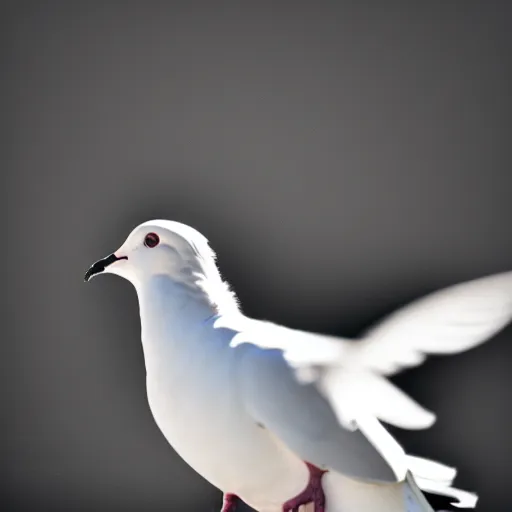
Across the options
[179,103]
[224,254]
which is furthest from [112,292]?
[179,103]

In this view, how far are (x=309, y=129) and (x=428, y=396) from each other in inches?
20.9

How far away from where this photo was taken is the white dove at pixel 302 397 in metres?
0.96

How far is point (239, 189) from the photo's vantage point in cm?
→ 160

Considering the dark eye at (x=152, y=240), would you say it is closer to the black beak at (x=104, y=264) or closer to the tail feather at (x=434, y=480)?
the black beak at (x=104, y=264)

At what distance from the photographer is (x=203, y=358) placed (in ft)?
3.27

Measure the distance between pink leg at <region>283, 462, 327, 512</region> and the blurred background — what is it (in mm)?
553

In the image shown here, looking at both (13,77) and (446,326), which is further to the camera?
(13,77)

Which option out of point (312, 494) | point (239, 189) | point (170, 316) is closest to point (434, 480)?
point (312, 494)

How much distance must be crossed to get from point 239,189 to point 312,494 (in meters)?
0.73

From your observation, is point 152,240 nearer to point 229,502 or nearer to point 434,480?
point 229,502

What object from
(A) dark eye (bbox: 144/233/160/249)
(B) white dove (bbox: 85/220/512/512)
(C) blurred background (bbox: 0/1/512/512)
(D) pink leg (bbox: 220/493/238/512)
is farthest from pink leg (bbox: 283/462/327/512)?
(C) blurred background (bbox: 0/1/512/512)

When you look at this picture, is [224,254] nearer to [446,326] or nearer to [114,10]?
[114,10]

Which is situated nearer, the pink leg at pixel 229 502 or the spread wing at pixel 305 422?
the spread wing at pixel 305 422

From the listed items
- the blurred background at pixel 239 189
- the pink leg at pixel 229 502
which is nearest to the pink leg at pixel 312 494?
the pink leg at pixel 229 502
